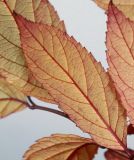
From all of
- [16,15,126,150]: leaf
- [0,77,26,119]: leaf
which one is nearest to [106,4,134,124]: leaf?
[16,15,126,150]: leaf

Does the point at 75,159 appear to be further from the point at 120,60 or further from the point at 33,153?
the point at 120,60

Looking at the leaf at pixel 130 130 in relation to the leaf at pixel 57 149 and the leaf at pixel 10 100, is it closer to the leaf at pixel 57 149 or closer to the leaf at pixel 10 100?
the leaf at pixel 57 149

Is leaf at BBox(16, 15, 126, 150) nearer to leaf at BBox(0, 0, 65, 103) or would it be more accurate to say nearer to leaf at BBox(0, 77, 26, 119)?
leaf at BBox(0, 0, 65, 103)

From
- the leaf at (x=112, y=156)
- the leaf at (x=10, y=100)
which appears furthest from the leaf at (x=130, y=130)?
the leaf at (x=10, y=100)

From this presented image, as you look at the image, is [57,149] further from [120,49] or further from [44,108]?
[120,49]

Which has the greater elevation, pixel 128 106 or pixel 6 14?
pixel 6 14

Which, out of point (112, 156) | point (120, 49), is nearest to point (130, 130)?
point (112, 156)

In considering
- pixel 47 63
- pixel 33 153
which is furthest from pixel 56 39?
pixel 33 153
